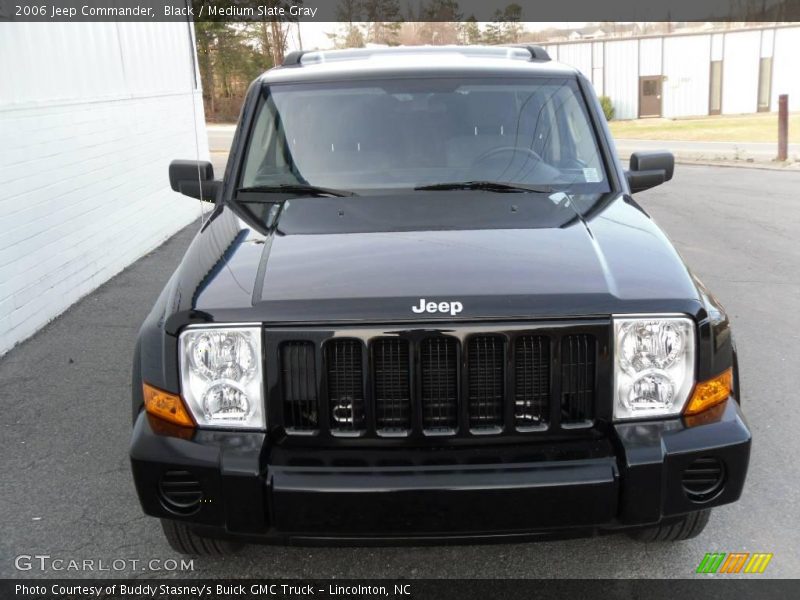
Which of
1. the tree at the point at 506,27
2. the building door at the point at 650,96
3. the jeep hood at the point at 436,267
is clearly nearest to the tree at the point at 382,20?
the tree at the point at 506,27

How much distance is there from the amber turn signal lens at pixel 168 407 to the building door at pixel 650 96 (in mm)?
40861

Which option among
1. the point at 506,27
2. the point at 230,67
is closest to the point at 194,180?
the point at 230,67

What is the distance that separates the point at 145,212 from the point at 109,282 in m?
1.94

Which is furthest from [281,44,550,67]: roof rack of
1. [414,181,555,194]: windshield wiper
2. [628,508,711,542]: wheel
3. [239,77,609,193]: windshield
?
[628,508,711,542]: wheel

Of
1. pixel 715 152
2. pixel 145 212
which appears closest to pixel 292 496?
pixel 145 212

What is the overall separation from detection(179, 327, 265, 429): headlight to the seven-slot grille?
0.10 meters

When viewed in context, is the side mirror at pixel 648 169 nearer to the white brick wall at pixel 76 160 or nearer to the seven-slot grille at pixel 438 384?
the seven-slot grille at pixel 438 384

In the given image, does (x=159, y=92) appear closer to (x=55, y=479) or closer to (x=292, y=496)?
(x=55, y=479)

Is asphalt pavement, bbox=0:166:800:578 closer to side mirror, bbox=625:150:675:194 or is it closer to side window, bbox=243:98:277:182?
side mirror, bbox=625:150:675:194

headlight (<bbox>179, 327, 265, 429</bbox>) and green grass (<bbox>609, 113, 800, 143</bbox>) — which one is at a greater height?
headlight (<bbox>179, 327, 265, 429</bbox>)

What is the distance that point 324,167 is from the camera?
382 centimetres

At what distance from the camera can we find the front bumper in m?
2.45

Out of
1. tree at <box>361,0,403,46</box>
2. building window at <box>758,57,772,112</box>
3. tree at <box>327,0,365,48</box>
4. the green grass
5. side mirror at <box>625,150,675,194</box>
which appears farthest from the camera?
tree at <box>361,0,403,46</box>

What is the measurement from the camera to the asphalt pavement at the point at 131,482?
3.14 meters
